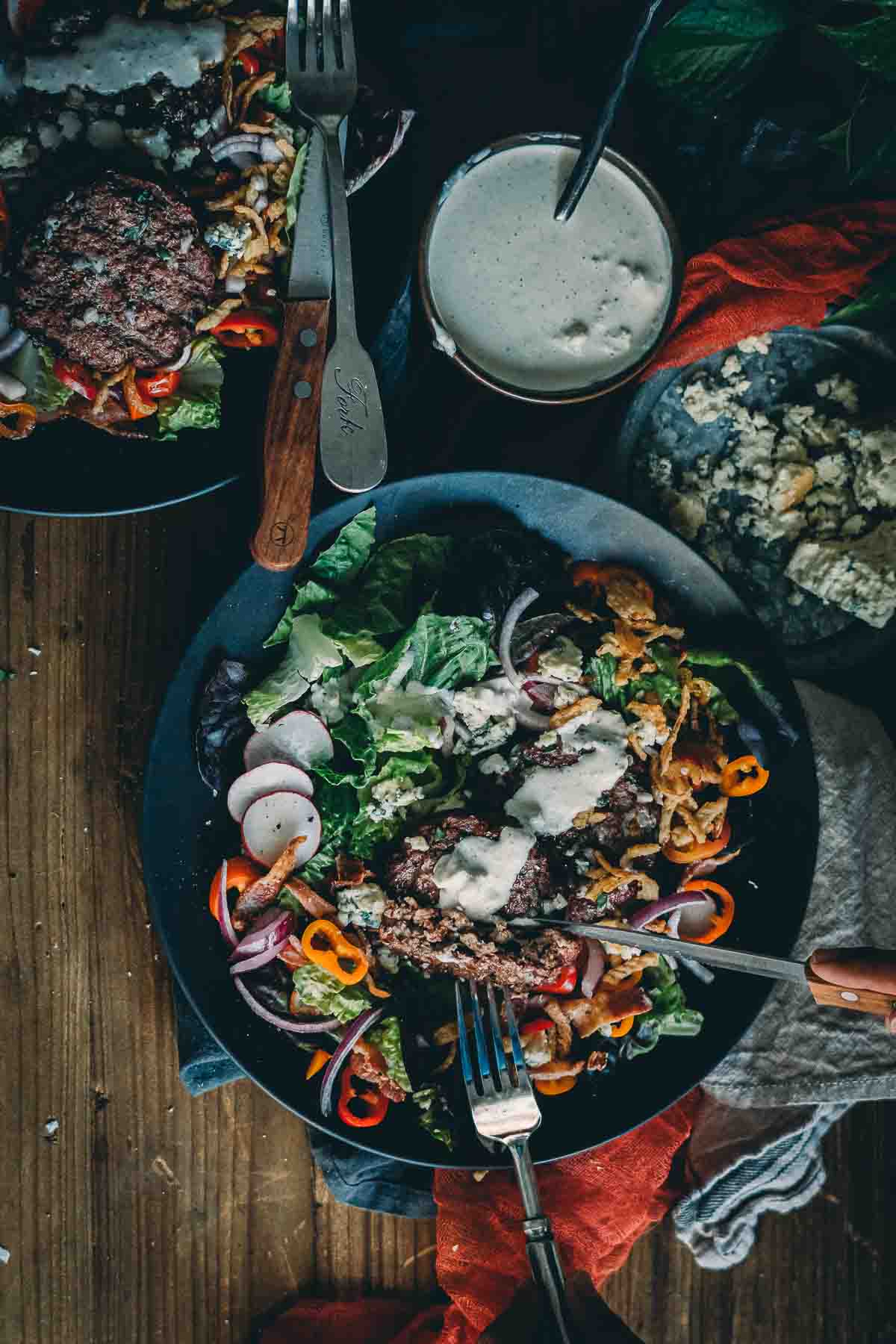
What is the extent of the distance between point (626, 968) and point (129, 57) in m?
2.30

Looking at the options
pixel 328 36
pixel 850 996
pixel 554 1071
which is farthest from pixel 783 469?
pixel 554 1071

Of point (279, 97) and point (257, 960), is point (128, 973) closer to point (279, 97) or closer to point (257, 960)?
point (257, 960)

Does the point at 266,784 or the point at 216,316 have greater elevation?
the point at 216,316

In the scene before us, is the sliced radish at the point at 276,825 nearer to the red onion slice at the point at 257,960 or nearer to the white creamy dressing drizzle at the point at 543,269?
the red onion slice at the point at 257,960

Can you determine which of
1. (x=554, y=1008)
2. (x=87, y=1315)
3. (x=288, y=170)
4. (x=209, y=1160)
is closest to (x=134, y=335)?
(x=288, y=170)

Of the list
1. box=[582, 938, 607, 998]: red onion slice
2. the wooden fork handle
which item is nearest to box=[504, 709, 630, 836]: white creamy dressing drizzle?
box=[582, 938, 607, 998]: red onion slice

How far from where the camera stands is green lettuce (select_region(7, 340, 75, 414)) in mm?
2510

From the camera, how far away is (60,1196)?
9.34 feet

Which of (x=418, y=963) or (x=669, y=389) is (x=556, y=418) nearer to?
(x=669, y=389)

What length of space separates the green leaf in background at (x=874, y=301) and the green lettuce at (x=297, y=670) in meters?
1.47

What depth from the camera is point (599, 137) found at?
238 cm

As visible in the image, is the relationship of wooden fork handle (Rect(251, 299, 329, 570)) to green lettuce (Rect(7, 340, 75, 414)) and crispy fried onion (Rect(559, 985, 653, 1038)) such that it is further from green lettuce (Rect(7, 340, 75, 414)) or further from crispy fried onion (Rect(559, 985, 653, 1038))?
crispy fried onion (Rect(559, 985, 653, 1038))

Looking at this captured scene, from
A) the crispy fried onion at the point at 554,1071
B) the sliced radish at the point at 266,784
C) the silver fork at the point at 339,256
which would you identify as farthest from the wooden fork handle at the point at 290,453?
Answer: the crispy fried onion at the point at 554,1071

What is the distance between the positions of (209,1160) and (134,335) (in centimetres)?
200
